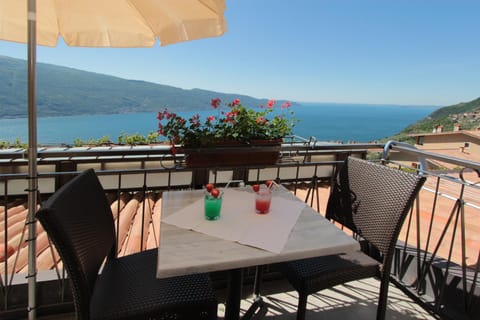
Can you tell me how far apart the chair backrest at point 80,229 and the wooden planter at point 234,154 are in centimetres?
67

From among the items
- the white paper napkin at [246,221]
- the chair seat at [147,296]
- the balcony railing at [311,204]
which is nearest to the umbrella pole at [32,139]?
the balcony railing at [311,204]

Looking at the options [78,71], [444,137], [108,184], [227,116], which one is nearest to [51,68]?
[78,71]

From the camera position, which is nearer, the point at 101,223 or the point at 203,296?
the point at 203,296

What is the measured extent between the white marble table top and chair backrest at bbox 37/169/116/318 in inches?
11.3

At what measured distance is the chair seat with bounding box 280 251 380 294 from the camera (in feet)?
4.61

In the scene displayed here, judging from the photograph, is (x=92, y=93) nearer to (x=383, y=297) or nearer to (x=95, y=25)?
(x=95, y=25)

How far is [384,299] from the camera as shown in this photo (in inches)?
59.4

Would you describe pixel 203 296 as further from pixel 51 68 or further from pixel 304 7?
pixel 51 68

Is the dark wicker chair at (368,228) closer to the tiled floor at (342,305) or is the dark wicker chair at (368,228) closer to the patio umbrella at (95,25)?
the tiled floor at (342,305)

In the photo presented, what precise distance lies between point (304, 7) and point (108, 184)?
38.3 ft

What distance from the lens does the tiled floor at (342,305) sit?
1854mm

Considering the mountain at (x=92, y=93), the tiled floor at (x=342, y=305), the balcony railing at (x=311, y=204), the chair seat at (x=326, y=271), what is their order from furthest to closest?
the mountain at (x=92, y=93) → the tiled floor at (x=342, y=305) → the balcony railing at (x=311, y=204) → the chair seat at (x=326, y=271)

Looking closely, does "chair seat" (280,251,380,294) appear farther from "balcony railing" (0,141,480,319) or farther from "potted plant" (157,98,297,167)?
"potted plant" (157,98,297,167)

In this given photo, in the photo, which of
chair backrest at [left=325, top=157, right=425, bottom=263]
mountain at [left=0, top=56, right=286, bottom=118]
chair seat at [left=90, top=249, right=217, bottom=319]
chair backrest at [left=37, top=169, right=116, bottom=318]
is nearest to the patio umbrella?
chair backrest at [left=37, top=169, right=116, bottom=318]
